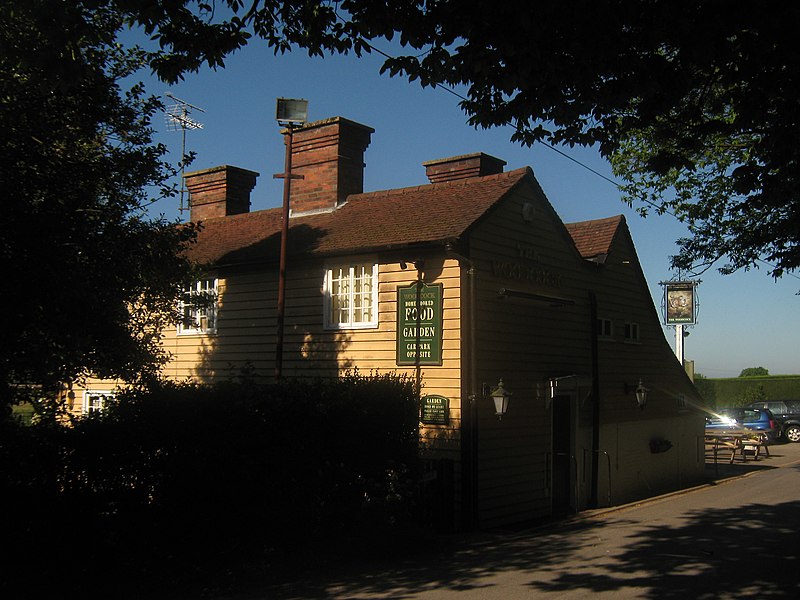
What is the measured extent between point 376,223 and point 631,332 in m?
7.41

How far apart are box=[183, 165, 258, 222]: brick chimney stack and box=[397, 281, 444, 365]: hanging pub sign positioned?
8.46m

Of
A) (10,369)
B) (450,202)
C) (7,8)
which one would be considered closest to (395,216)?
(450,202)

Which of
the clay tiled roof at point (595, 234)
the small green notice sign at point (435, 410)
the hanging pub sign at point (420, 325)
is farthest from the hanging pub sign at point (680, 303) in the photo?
the small green notice sign at point (435, 410)

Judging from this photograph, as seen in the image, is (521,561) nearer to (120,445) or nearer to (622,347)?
(120,445)

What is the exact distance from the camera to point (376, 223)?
15.7 metres

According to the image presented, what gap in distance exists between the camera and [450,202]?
1559 centimetres

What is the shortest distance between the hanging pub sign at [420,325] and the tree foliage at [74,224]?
394cm

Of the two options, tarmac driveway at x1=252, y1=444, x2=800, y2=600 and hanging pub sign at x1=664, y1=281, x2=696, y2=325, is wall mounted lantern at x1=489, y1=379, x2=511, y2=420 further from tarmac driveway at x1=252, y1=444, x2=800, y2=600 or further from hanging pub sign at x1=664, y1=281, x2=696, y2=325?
hanging pub sign at x1=664, y1=281, x2=696, y2=325

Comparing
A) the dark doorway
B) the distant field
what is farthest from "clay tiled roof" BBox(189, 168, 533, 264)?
the distant field

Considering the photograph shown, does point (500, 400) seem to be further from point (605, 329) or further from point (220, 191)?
point (220, 191)

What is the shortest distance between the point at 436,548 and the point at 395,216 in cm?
672

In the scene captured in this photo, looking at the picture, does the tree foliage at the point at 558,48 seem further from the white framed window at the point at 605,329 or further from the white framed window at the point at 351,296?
the white framed window at the point at 605,329

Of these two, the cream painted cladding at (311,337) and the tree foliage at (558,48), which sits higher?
the tree foliage at (558,48)

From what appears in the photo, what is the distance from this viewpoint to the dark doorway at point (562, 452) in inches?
652
